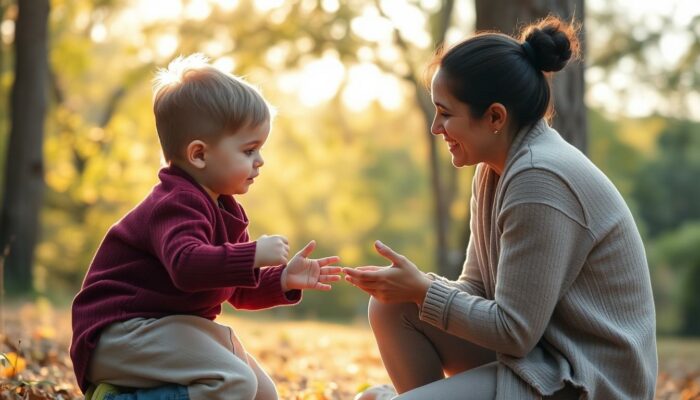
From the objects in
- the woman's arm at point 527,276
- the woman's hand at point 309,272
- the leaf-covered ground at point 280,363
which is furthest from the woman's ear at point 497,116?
the leaf-covered ground at point 280,363

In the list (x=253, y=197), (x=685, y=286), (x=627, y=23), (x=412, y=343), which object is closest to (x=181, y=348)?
(x=412, y=343)

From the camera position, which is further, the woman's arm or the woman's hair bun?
the woman's hair bun

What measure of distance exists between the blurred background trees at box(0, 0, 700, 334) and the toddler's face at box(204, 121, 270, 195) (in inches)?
170

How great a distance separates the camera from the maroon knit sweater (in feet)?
9.05

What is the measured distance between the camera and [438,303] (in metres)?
2.93

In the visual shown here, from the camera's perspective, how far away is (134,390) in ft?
9.71

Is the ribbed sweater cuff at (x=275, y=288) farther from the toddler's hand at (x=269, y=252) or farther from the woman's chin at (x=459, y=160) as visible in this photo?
the woman's chin at (x=459, y=160)

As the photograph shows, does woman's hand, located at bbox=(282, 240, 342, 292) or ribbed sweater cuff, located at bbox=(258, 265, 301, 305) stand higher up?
woman's hand, located at bbox=(282, 240, 342, 292)

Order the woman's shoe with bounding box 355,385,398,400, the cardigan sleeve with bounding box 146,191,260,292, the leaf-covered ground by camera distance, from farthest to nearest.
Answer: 1. the leaf-covered ground
2. the woman's shoe with bounding box 355,385,398,400
3. the cardigan sleeve with bounding box 146,191,260,292

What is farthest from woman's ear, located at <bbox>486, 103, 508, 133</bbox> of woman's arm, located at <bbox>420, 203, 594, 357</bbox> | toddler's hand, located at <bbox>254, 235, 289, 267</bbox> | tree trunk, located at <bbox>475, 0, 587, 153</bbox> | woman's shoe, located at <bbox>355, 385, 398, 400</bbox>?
tree trunk, located at <bbox>475, 0, 587, 153</bbox>

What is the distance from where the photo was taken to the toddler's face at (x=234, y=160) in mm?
3045

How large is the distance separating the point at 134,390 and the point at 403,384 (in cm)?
99

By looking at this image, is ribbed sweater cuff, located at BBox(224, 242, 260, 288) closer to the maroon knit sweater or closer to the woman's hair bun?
the maroon knit sweater

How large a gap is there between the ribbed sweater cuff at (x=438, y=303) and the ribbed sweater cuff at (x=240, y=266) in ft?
1.88
